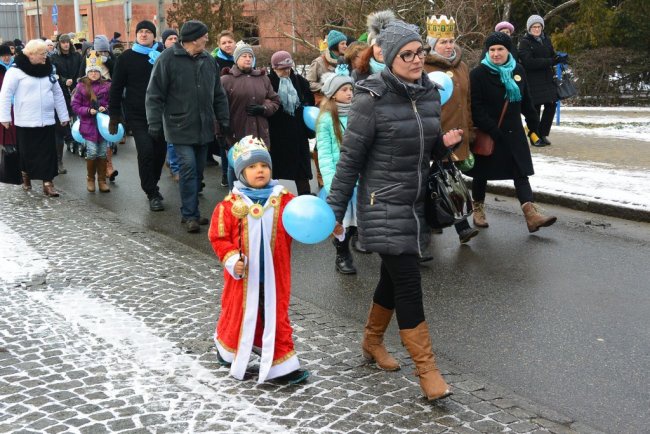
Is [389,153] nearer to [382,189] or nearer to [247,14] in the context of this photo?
[382,189]

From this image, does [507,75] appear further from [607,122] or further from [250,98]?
[607,122]

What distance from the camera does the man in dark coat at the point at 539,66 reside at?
47.2 ft

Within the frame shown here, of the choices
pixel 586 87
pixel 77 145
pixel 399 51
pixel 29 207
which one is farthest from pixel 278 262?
pixel 586 87

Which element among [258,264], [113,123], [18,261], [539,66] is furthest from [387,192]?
[539,66]

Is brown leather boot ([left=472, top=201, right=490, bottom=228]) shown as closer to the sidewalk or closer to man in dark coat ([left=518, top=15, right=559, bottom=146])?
the sidewalk

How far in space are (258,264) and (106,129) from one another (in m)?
6.63

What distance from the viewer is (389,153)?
4.75 m

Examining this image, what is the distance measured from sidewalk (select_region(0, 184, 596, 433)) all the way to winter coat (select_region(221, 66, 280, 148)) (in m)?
2.68

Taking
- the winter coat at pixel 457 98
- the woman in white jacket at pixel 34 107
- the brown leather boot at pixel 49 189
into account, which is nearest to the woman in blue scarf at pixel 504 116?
the winter coat at pixel 457 98

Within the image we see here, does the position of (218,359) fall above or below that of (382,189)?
below

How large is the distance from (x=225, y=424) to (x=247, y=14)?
34125mm

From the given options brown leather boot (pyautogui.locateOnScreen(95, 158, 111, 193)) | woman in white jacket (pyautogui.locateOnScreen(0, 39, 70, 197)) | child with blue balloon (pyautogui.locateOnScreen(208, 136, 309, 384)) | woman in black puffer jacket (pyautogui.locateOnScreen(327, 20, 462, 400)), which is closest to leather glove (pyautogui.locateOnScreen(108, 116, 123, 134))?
woman in white jacket (pyautogui.locateOnScreen(0, 39, 70, 197))

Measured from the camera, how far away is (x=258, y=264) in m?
4.90

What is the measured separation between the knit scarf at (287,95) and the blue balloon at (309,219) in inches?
218
